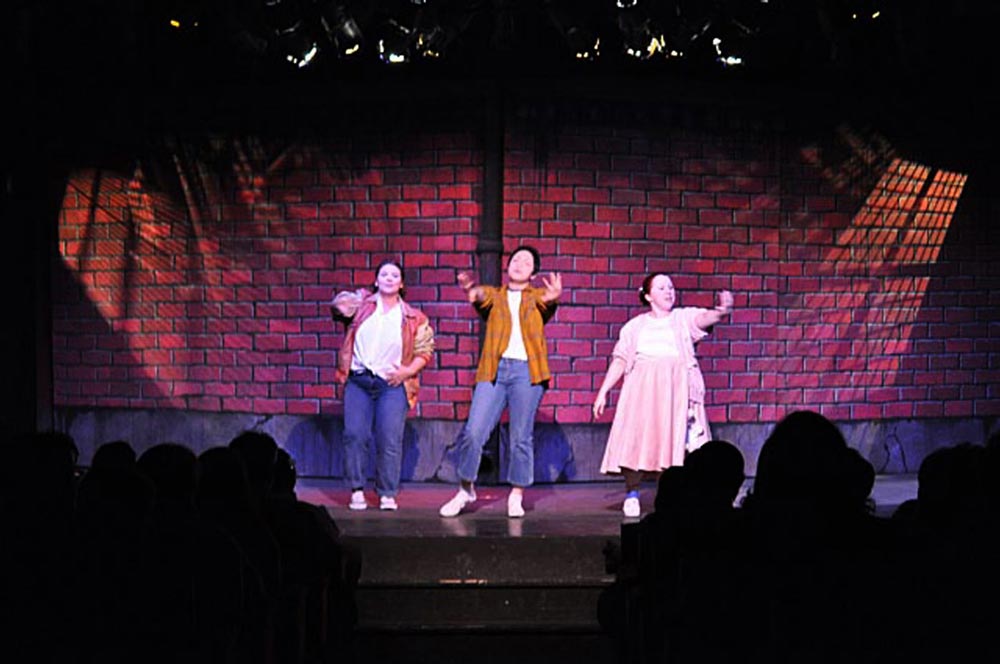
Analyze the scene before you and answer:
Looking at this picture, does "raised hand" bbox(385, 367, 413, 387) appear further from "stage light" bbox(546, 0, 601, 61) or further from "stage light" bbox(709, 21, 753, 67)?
"stage light" bbox(709, 21, 753, 67)

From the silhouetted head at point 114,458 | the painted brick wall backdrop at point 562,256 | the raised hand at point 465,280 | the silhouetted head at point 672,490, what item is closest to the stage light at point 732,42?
the painted brick wall backdrop at point 562,256

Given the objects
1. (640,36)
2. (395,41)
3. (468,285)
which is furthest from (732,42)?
(468,285)

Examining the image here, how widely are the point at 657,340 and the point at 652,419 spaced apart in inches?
19.2

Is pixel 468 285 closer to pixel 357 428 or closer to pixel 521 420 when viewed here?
pixel 521 420

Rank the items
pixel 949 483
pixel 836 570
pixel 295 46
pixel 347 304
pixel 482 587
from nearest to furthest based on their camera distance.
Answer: pixel 836 570 → pixel 949 483 → pixel 482 587 → pixel 347 304 → pixel 295 46

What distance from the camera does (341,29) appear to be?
8.45 meters

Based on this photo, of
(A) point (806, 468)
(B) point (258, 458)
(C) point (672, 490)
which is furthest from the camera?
(B) point (258, 458)

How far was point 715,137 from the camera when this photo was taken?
927 centimetres

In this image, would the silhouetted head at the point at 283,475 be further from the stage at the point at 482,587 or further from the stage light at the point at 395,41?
the stage light at the point at 395,41

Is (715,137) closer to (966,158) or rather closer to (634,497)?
(966,158)

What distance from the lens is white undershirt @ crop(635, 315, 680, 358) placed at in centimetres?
757

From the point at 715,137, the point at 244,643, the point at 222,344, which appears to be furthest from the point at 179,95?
the point at 244,643

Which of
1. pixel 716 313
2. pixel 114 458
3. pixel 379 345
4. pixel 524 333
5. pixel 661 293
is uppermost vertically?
pixel 661 293

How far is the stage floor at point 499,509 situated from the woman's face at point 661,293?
1.30m
